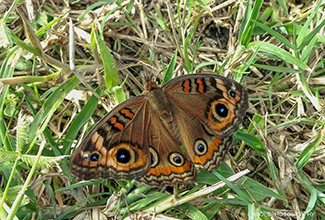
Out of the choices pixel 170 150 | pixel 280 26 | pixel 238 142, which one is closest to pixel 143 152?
pixel 170 150

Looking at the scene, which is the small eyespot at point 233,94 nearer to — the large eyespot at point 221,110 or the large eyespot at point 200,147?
Result: the large eyespot at point 221,110

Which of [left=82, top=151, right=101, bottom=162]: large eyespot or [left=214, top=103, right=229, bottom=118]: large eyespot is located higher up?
[left=214, top=103, right=229, bottom=118]: large eyespot

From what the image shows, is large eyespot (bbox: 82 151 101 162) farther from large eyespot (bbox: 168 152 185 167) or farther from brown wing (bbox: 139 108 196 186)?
large eyespot (bbox: 168 152 185 167)

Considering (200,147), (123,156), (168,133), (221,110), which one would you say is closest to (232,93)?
(221,110)

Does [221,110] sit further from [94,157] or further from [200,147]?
[94,157]

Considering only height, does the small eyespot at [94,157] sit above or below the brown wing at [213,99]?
below

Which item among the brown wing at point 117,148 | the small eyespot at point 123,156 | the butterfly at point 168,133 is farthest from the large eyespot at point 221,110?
the small eyespot at point 123,156

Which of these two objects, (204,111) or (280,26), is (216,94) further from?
(280,26)

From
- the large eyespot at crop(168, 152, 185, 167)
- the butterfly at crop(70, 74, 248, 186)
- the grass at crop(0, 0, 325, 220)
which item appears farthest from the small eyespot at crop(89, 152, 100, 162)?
the large eyespot at crop(168, 152, 185, 167)
